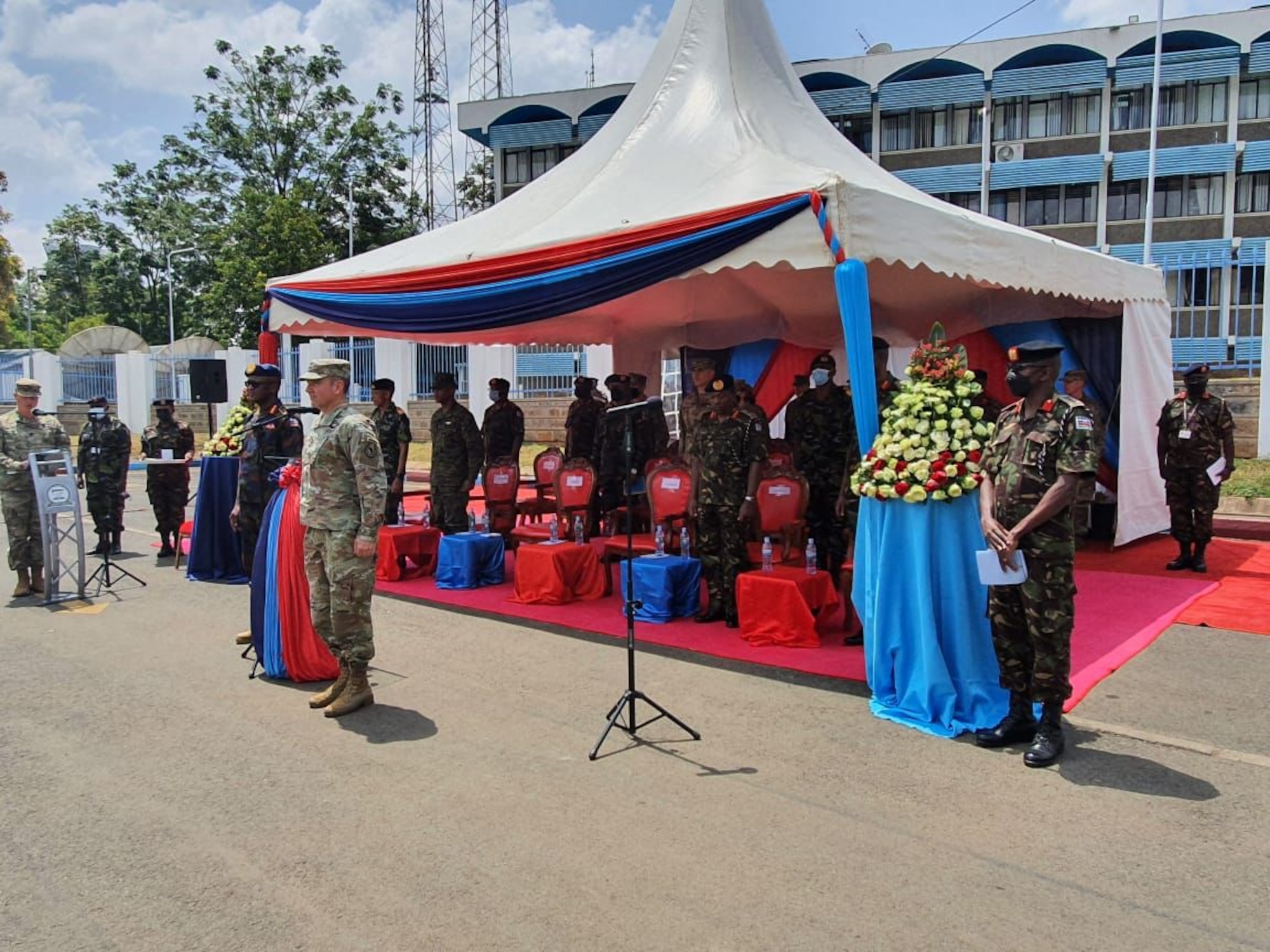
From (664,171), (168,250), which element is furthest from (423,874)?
(168,250)

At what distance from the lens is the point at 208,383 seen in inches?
603

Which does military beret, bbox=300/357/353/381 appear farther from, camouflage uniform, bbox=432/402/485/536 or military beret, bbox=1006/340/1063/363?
camouflage uniform, bbox=432/402/485/536

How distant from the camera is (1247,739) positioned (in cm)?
451

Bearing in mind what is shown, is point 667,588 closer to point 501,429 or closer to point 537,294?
point 537,294

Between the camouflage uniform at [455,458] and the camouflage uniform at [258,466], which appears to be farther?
the camouflage uniform at [455,458]

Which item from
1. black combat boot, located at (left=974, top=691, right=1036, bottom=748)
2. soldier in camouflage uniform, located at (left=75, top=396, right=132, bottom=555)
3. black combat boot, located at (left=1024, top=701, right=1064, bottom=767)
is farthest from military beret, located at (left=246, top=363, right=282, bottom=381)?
black combat boot, located at (left=1024, top=701, right=1064, bottom=767)

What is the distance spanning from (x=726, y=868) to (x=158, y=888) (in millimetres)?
1988

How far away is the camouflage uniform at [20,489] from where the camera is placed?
8.06 meters

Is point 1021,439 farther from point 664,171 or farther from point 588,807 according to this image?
point 664,171

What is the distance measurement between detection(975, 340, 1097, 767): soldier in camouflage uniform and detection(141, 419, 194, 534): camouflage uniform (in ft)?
29.2

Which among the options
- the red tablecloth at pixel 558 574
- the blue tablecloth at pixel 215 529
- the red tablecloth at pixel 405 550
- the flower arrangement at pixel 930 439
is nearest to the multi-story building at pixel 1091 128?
the blue tablecloth at pixel 215 529

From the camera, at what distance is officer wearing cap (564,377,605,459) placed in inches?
409

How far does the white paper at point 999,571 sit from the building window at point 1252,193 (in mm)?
34185

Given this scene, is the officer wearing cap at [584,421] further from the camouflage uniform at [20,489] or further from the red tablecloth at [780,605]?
the camouflage uniform at [20,489]
